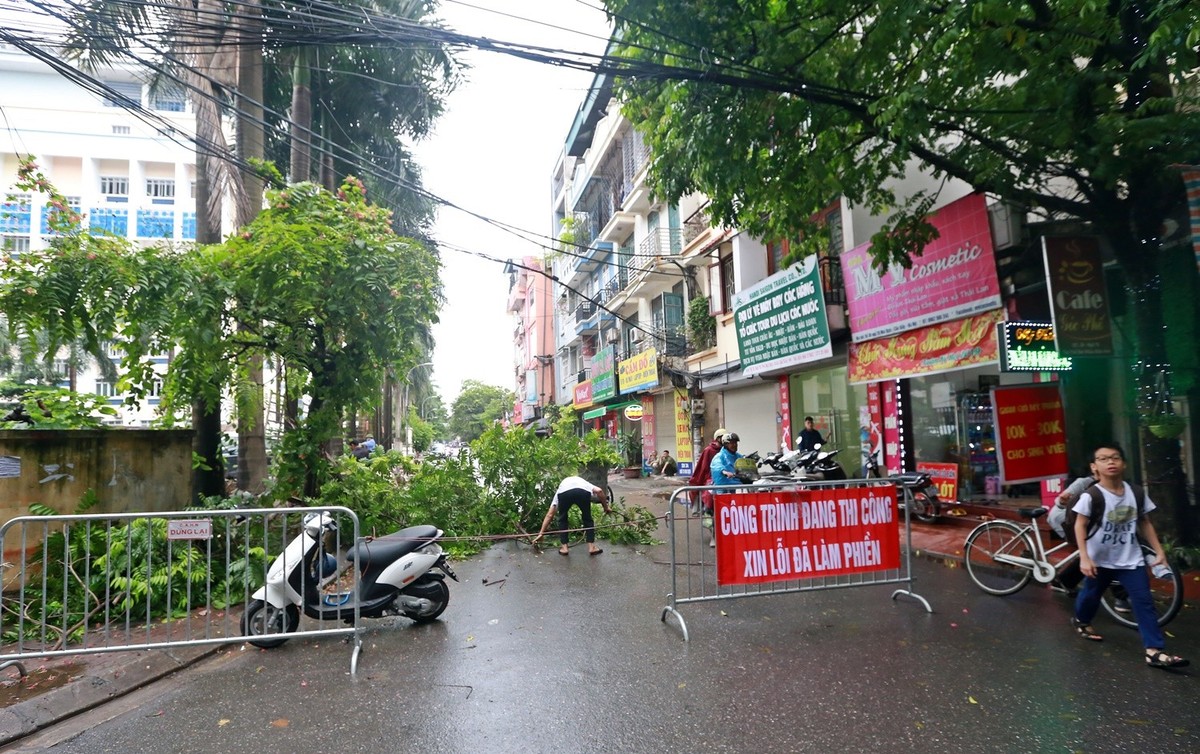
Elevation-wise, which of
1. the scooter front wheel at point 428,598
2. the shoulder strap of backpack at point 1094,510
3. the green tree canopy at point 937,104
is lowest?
the scooter front wheel at point 428,598

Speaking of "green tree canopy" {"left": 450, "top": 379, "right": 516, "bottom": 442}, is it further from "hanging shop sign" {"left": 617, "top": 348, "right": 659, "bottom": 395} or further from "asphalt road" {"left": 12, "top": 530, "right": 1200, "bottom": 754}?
"asphalt road" {"left": 12, "top": 530, "right": 1200, "bottom": 754}

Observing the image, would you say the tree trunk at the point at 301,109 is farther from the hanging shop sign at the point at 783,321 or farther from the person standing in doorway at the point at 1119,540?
the person standing in doorway at the point at 1119,540

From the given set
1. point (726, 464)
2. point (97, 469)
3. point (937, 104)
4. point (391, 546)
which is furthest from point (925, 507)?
point (97, 469)

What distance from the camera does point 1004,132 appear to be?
6.65 m

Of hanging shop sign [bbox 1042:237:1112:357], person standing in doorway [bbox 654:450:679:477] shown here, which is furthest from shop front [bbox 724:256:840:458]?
person standing in doorway [bbox 654:450:679:477]

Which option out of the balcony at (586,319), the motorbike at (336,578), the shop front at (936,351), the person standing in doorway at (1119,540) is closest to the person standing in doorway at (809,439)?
the shop front at (936,351)

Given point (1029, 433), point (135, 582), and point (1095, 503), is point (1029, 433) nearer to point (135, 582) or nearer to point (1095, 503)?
point (1095, 503)

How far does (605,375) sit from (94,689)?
81.2ft

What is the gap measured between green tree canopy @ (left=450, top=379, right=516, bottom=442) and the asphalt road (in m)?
65.6

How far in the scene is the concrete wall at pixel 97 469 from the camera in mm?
6551

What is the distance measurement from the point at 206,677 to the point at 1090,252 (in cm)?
979

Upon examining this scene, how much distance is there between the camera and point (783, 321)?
13.4 meters

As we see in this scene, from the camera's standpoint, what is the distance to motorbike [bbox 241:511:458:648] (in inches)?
209

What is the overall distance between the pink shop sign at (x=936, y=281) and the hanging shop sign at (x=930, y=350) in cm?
15
